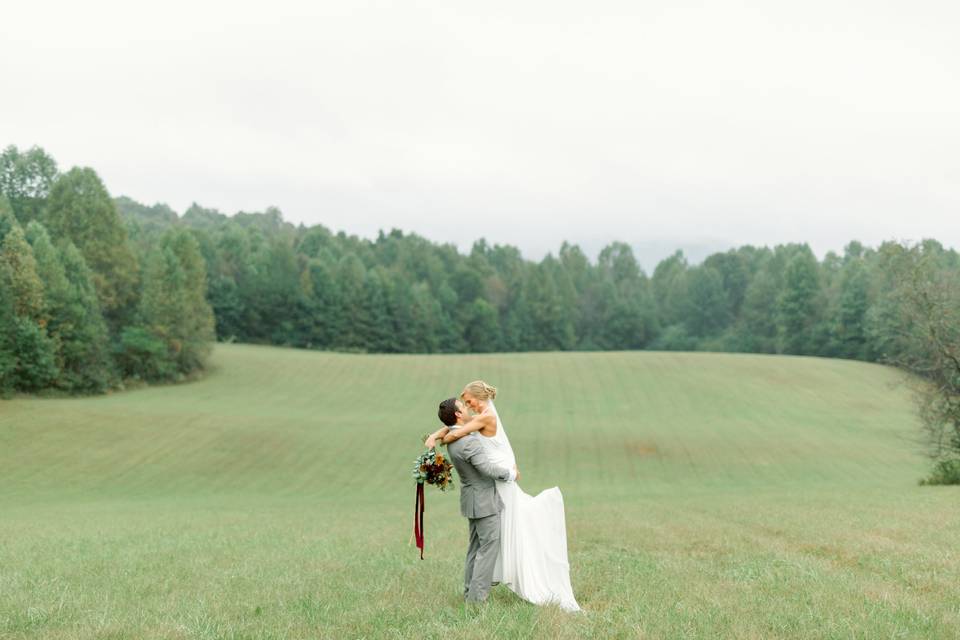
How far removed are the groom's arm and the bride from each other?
3.6 inches

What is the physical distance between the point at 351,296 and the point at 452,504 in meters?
94.4

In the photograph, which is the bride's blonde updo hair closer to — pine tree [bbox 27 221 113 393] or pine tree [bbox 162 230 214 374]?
pine tree [bbox 27 221 113 393]

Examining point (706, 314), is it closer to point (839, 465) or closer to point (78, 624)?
Result: point (839, 465)

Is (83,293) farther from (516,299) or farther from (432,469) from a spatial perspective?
(516,299)

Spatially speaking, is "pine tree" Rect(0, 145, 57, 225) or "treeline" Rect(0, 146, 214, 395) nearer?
"treeline" Rect(0, 146, 214, 395)

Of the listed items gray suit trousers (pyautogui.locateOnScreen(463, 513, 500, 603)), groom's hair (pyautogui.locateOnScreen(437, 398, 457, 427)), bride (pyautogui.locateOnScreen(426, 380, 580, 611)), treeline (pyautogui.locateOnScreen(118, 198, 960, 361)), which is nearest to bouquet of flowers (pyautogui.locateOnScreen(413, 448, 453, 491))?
bride (pyautogui.locateOnScreen(426, 380, 580, 611))

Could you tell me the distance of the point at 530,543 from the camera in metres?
10.5

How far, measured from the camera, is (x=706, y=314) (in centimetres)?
16100

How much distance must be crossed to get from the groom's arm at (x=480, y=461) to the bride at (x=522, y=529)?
91 millimetres

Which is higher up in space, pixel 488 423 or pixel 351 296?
pixel 351 296

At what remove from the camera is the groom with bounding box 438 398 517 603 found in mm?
10375

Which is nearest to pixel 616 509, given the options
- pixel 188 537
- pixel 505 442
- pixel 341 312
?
pixel 188 537

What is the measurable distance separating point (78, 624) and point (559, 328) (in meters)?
141

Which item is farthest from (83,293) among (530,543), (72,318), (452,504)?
(530,543)
